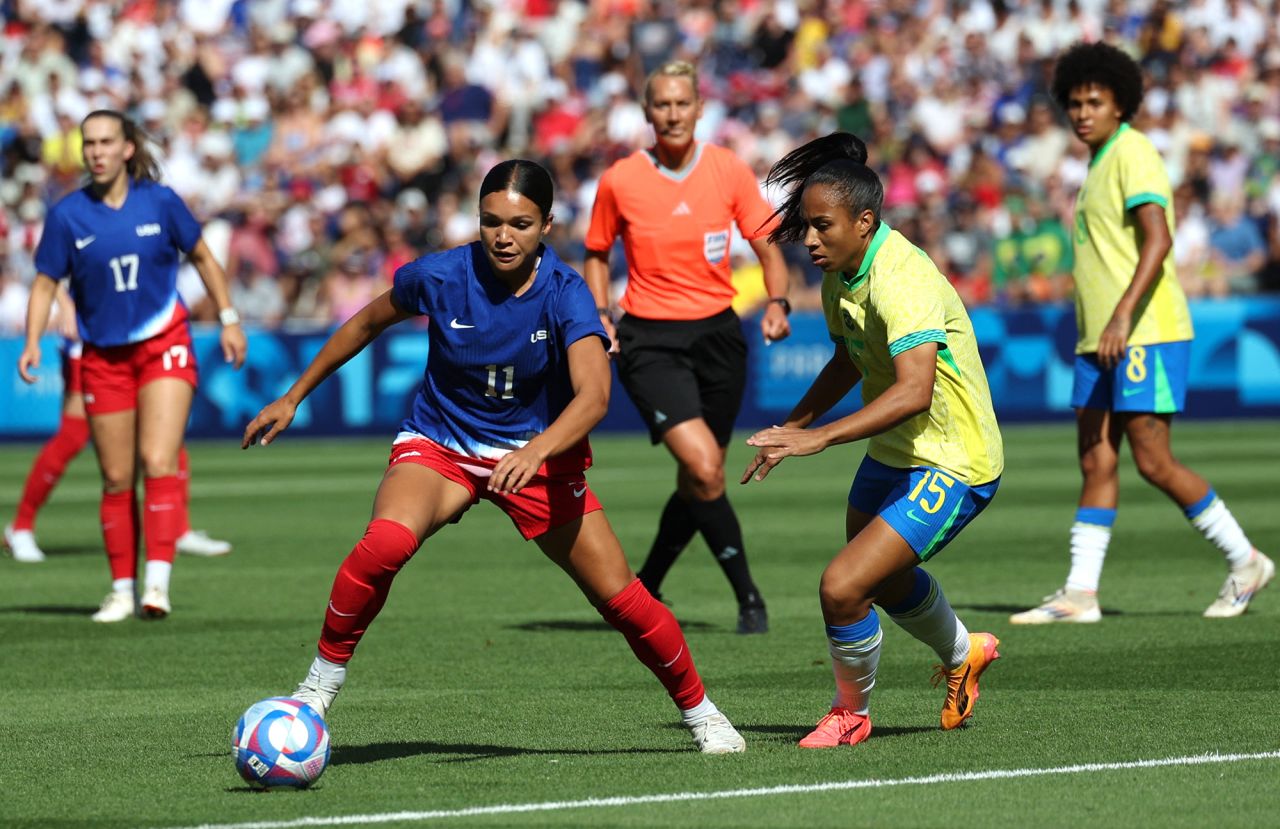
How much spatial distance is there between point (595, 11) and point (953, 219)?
25.9ft

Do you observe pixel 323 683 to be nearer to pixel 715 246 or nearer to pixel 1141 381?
pixel 715 246

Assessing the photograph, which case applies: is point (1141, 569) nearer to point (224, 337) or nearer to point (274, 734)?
point (224, 337)

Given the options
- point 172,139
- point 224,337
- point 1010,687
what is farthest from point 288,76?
point 1010,687

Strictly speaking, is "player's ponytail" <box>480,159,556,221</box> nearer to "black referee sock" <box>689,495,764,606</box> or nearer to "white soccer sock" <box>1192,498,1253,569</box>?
"black referee sock" <box>689,495,764,606</box>

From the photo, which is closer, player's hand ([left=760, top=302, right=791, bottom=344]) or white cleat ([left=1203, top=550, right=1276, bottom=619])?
player's hand ([left=760, top=302, right=791, bottom=344])

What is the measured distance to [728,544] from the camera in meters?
10.0

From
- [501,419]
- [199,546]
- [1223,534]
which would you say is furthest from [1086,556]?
[199,546]

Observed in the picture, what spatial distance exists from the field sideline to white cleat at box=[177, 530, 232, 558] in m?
0.19

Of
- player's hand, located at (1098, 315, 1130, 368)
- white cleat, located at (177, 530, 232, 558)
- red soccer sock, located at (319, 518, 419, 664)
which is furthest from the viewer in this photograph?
white cleat, located at (177, 530, 232, 558)

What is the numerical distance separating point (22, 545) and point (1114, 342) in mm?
7913

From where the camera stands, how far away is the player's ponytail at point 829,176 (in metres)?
6.78

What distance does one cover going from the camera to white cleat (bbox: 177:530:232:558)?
14.3 meters

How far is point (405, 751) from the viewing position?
271 inches

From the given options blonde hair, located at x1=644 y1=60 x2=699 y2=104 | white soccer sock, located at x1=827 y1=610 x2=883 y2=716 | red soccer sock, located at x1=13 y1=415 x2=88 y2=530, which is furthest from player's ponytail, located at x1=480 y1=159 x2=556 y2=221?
red soccer sock, located at x1=13 y1=415 x2=88 y2=530
